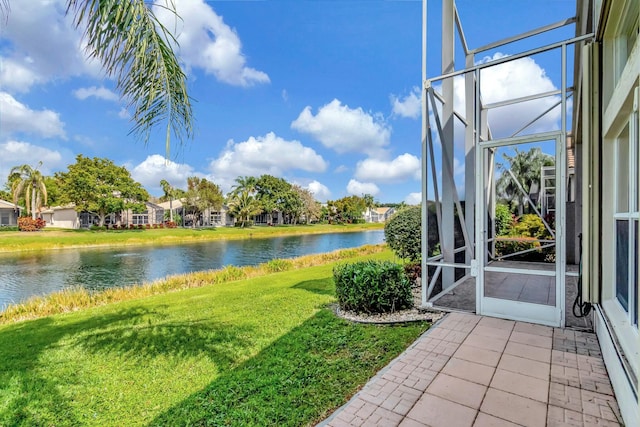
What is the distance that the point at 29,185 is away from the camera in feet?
100

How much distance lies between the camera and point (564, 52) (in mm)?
3592

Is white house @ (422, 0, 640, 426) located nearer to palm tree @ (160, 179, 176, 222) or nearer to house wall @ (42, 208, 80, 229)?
house wall @ (42, 208, 80, 229)

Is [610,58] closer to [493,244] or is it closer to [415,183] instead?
[415,183]

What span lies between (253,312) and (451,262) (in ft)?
10.8

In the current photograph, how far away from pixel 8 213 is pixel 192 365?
45673 millimetres

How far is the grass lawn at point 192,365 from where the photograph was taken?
7.55ft

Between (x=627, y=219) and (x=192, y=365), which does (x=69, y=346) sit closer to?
(x=192, y=365)

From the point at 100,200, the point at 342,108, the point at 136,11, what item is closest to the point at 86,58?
the point at 136,11

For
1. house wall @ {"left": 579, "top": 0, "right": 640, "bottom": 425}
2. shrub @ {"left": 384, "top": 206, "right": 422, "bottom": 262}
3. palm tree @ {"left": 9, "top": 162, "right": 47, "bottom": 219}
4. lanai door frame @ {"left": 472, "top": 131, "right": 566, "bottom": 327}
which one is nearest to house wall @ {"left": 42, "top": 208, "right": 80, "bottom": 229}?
palm tree @ {"left": 9, "top": 162, "right": 47, "bottom": 219}

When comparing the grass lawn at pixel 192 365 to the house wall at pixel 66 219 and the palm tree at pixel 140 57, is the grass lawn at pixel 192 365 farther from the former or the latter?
the house wall at pixel 66 219

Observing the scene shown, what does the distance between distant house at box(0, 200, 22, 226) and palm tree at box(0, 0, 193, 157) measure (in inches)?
1701

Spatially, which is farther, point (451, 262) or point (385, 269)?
point (451, 262)

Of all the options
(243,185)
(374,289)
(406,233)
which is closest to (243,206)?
(243,185)

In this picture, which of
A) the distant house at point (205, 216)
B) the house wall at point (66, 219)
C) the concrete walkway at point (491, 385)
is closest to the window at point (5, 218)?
the house wall at point (66, 219)
